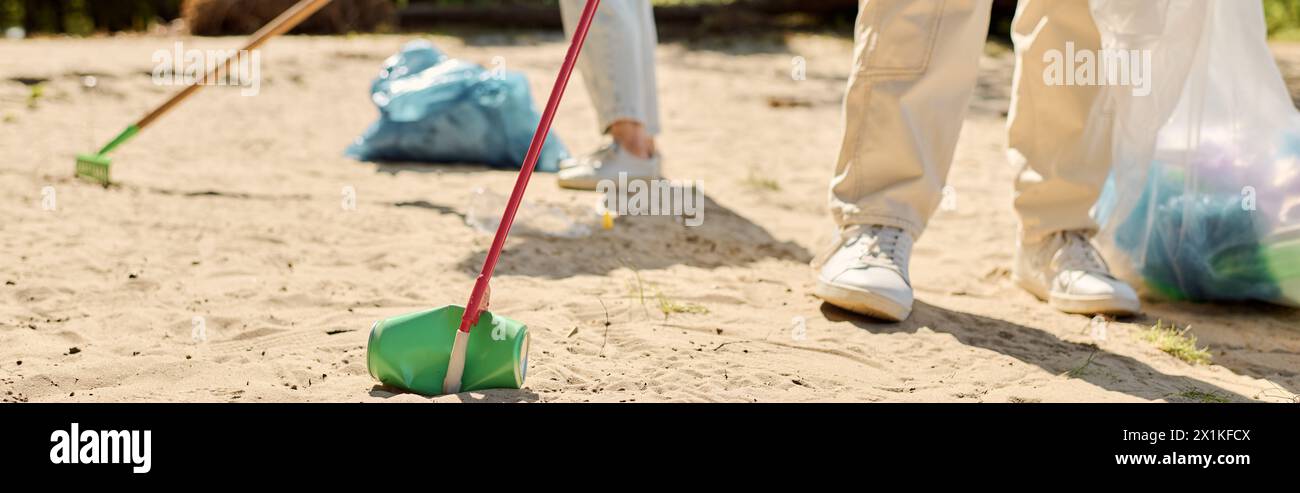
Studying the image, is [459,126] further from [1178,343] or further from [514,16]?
[514,16]

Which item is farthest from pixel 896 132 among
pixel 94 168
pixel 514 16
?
pixel 514 16

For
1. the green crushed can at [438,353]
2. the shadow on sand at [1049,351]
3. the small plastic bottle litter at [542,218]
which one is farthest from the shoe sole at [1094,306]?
the green crushed can at [438,353]

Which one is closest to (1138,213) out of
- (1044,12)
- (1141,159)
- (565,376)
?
(1141,159)

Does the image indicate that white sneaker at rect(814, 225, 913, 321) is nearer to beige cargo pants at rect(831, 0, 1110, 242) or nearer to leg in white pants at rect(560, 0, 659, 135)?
beige cargo pants at rect(831, 0, 1110, 242)

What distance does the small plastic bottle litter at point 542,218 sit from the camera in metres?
3.43

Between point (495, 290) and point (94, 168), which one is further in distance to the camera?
point (94, 168)

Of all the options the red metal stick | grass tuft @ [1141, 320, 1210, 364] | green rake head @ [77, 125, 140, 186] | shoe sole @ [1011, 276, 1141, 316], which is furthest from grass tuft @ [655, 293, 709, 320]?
green rake head @ [77, 125, 140, 186]

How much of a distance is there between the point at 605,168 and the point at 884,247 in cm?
139

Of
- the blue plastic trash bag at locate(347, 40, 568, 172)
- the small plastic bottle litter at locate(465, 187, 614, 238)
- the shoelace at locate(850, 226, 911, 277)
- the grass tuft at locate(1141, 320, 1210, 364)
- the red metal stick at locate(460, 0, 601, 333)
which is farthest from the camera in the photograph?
the blue plastic trash bag at locate(347, 40, 568, 172)

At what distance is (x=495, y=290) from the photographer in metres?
2.83

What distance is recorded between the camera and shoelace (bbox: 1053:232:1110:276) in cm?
288

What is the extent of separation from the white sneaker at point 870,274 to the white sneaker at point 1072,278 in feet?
1.30

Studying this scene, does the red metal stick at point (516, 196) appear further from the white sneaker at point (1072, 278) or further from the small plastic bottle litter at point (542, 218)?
the white sneaker at point (1072, 278)

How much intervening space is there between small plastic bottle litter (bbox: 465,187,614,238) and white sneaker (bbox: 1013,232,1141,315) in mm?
1104
